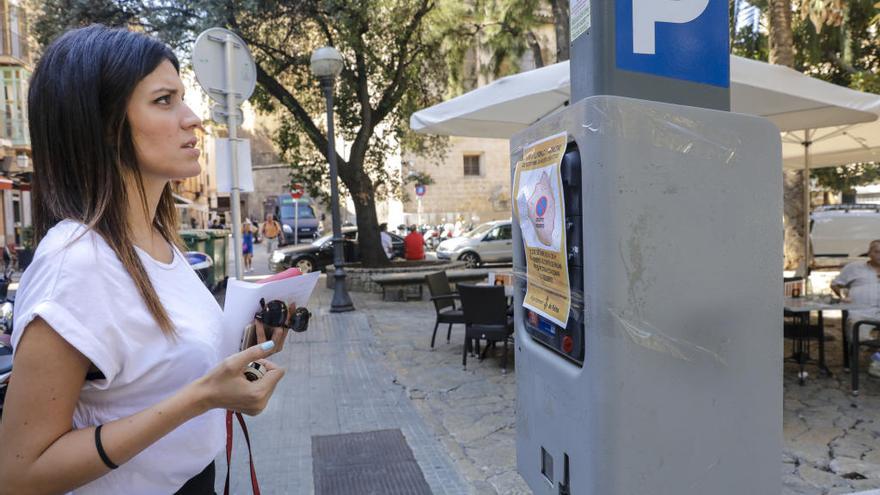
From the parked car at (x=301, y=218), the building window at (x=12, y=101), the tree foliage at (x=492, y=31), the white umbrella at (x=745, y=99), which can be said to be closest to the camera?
the white umbrella at (x=745, y=99)

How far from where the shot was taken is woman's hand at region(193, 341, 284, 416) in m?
1.07

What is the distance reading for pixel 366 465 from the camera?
3803mm

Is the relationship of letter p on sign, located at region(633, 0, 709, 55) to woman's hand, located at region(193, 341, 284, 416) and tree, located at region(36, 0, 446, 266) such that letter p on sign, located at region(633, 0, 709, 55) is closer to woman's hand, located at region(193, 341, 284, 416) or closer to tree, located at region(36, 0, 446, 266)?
woman's hand, located at region(193, 341, 284, 416)

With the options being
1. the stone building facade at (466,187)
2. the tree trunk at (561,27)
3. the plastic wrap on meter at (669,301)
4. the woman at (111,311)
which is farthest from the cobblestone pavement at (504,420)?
the stone building facade at (466,187)

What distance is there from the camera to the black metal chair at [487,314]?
19.9 feet

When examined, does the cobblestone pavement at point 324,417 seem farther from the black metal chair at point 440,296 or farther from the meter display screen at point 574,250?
the meter display screen at point 574,250

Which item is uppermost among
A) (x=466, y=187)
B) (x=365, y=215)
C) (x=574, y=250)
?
(x=466, y=187)

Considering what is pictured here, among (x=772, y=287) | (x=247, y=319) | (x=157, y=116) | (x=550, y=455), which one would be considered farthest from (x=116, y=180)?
(x=772, y=287)

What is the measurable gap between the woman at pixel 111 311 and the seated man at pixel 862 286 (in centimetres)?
592

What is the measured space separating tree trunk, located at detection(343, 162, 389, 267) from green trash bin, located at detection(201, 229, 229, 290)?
3009 mm

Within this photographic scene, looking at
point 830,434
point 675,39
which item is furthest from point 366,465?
point 830,434

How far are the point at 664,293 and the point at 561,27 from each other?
12.0 meters

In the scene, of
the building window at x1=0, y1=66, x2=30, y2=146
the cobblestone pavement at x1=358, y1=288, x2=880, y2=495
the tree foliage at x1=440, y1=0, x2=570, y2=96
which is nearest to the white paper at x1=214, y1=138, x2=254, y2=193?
the cobblestone pavement at x1=358, y1=288, x2=880, y2=495

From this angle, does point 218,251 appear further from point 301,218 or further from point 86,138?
point 301,218
